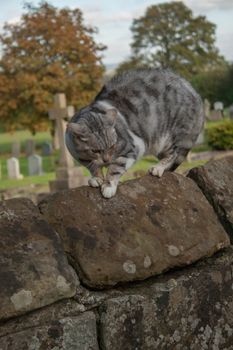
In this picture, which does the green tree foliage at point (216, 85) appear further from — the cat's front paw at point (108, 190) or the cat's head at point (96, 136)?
the cat's front paw at point (108, 190)

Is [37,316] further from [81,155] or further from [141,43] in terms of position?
[141,43]

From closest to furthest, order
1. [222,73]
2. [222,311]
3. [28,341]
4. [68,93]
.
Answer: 1. [28,341]
2. [222,311]
3. [68,93]
4. [222,73]

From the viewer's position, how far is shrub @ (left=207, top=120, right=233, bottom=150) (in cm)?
2117

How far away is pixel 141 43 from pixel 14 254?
52.3m

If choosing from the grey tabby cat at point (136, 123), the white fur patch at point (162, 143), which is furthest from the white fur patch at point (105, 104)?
the white fur patch at point (162, 143)

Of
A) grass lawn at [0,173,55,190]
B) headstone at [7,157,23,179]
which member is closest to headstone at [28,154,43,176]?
headstone at [7,157,23,179]

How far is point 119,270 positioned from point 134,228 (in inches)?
8.2

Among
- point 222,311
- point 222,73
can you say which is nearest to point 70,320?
point 222,311

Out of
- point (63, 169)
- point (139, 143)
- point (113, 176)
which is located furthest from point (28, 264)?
point (63, 169)

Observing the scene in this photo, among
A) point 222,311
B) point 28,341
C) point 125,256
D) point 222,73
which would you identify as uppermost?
point 125,256

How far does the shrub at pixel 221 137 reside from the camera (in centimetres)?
2117

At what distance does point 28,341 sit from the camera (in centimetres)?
194

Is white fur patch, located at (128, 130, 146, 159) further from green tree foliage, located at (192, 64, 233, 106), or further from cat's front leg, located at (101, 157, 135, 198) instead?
green tree foliage, located at (192, 64, 233, 106)

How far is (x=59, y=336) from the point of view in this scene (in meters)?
2.01
